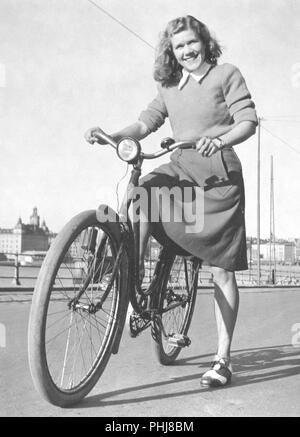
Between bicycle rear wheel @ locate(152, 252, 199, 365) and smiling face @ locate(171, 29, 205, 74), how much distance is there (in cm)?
85

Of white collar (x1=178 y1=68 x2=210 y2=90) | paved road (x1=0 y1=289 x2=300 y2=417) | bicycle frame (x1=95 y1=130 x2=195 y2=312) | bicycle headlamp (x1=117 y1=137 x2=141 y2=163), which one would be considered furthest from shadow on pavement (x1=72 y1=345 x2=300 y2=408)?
white collar (x1=178 y1=68 x2=210 y2=90)

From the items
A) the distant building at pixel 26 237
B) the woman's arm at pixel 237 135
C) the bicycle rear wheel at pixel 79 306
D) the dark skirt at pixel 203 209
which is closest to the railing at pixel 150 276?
the bicycle rear wheel at pixel 79 306

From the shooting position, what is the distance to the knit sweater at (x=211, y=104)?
2207mm

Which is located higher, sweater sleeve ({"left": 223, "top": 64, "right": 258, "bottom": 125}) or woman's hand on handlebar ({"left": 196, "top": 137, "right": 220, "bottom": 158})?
sweater sleeve ({"left": 223, "top": 64, "right": 258, "bottom": 125})

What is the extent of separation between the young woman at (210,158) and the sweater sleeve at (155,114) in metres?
0.09

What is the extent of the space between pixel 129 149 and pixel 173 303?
0.90 meters

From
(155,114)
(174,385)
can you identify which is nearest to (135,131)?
(155,114)

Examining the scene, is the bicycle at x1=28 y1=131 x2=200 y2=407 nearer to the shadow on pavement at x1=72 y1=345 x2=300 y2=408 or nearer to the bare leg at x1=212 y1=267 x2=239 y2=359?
the shadow on pavement at x1=72 y1=345 x2=300 y2=408

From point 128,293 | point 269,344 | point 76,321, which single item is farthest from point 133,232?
point 269,344

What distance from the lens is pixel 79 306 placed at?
189 centimetres

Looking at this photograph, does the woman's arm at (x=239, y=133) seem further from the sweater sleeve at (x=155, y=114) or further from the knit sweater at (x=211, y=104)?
the sweater sleeve at (x=155, y=114)

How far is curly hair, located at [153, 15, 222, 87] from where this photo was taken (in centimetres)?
228

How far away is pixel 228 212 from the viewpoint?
2.22m
